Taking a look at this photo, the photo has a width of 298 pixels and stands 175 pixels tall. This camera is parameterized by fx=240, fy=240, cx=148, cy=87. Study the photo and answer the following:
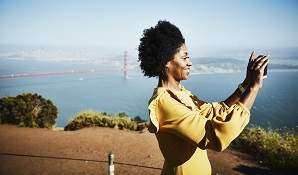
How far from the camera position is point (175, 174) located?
1.40 meters

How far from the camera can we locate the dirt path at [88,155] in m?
5.80

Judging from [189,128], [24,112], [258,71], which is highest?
[258,71]

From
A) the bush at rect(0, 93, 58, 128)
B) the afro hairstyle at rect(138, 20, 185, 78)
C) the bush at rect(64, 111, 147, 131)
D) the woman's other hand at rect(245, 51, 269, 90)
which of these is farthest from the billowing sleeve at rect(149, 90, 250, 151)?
the bush at rect(0, 93, 58, 128)

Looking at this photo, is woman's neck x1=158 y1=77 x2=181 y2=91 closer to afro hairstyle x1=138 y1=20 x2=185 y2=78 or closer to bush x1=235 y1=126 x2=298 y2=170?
afro hairstyle x1=138 y1=20 x2=185 y2=78

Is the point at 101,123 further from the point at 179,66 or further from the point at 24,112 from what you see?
the point at 179,66

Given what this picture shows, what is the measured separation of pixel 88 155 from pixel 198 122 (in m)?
6.20

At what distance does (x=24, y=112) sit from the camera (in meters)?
10.2

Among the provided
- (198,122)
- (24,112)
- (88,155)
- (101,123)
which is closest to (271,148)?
(88,155)

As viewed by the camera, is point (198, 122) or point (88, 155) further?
point (88, 155)

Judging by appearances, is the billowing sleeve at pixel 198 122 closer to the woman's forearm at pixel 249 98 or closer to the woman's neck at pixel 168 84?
the woman's forearm at pixel 249 98

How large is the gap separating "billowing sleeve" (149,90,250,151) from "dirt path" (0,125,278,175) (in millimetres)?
4716

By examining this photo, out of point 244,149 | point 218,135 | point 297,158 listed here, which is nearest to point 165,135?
point 218,135

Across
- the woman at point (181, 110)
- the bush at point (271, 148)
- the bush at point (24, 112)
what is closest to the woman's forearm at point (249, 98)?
the woman at point (181, 110)

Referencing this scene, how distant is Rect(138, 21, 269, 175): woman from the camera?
102 cm
